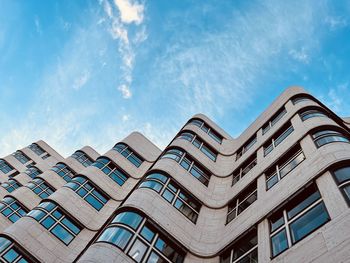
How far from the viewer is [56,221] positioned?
15.6 metres

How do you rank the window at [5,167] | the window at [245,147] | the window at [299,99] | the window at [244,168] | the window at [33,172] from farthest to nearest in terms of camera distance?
the window at [5,167]
the window at [33,172]
the window at [245,147]
the window at [299,99]
the window at [244,168]

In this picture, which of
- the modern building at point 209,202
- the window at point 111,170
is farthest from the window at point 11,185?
the window at point 111,170

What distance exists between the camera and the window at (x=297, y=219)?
29.0 ft

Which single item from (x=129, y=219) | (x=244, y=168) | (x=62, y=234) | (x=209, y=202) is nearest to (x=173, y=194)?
(x=209, y=202)

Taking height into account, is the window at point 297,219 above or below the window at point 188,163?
below

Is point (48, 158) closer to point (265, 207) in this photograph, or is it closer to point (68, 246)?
point (68, 246)

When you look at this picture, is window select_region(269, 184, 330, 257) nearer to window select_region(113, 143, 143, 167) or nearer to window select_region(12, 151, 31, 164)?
window select_region(113, 143, 143, 167)

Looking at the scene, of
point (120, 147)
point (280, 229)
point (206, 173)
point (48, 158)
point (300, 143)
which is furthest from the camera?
point (48, 158)

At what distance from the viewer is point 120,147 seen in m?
23.3

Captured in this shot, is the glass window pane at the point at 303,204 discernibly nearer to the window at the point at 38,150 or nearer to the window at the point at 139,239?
the window at the point at 139,239

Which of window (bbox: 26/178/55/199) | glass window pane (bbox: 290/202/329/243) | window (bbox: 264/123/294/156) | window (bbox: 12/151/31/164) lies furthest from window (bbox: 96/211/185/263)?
window (bbox: 12/151/31/164)

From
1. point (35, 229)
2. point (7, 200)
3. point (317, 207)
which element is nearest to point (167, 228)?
point (317, 207)

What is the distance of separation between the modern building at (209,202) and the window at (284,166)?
6cm

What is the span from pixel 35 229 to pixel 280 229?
11105 millimetres
